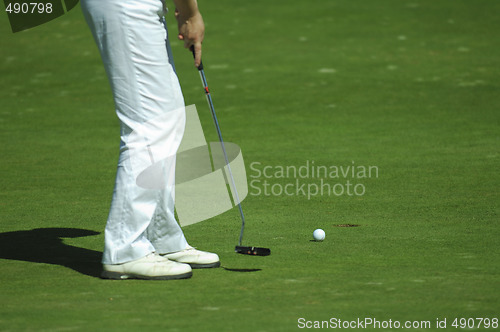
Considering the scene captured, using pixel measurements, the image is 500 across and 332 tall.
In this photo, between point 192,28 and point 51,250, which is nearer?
point 192,28

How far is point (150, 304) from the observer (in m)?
3.89

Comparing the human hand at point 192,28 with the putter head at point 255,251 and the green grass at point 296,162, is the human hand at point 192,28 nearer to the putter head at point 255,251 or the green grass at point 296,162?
the putter head at point 255,251

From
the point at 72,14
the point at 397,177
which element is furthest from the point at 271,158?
the point at 72,14

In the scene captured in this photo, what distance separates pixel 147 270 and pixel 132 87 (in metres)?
0.89

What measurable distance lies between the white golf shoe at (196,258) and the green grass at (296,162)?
9 centimetres

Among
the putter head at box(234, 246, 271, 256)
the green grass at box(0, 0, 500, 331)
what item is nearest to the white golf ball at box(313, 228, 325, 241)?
the green grass at box(0, 0, 500, 331)

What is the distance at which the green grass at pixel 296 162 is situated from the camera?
3.91 metres

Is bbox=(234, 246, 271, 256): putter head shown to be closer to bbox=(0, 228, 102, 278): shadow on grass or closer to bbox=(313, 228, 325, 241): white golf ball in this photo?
bbox=(313, 228, 325, 241): white golf ball

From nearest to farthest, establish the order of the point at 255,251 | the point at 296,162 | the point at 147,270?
the point at 147,270, the point at 255,251, the point at 296,162

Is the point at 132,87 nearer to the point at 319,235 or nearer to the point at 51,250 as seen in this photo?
the point at 51,250

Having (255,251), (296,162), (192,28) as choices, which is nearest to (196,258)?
(255,251)

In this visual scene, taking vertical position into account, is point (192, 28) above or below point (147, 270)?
above

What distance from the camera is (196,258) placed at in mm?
4605

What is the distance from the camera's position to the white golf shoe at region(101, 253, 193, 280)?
4.37 meters
